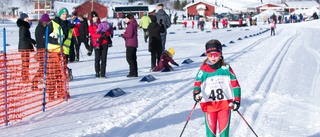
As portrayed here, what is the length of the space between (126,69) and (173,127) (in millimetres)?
7162

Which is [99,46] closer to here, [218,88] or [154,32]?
[154,32]

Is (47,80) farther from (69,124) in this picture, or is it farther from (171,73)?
(171,73)

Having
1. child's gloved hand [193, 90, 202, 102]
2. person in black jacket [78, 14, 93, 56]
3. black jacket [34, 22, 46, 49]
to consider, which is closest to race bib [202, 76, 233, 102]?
child's gloved hand [193, 90, 202, 102]

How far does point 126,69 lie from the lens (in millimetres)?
13781

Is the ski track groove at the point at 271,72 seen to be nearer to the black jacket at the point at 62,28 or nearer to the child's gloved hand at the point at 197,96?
the black jacket at the point at 62,28

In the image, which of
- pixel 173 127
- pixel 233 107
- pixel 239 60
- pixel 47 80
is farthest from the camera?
pixel 239 60

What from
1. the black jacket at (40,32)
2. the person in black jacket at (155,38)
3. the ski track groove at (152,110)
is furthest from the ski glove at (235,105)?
the person in black jacket at (155,38)

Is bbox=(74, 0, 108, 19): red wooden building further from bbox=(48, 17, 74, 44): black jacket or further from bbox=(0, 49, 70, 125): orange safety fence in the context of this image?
bbox=(0, 49, 70, 125): orange safety fence

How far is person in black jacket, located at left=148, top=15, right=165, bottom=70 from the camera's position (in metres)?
12.9

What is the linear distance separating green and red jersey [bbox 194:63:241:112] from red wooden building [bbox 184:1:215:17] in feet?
321

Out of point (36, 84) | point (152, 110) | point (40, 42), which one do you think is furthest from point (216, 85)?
point (40, 42)

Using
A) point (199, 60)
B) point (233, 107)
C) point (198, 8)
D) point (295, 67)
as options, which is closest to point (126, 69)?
point (199, 60)

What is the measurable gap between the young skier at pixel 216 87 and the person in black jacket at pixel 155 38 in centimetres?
787

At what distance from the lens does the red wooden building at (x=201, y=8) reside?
102 m
